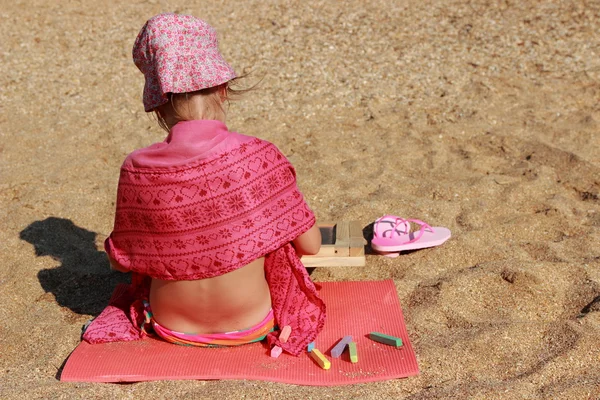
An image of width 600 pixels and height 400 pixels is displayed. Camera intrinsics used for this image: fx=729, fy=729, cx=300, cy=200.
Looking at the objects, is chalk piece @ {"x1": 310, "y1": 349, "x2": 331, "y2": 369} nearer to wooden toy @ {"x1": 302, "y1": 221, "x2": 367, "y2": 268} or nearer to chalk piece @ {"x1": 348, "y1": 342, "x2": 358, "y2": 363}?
chalk piece @ {"x1": 348, "y1": 342, "x2": 358, "y2": 363}

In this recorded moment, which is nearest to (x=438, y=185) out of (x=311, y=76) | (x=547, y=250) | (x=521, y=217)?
(x=521, y=217)

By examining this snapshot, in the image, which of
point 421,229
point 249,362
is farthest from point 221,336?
point 421,229

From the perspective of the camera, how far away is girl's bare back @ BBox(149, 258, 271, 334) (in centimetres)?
Result: 284

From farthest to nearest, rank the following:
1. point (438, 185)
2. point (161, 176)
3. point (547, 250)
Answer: point (438, 185), point (547, 250), point (161, 176)

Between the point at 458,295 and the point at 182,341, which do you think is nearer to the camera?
the point at 182,341

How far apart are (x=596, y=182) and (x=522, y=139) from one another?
0.71 m

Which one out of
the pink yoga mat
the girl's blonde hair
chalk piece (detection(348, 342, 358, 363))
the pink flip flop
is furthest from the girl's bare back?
the pink flip flop

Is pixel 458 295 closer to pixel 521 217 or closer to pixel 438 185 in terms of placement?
pixel 521 217

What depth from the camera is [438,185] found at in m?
4.50

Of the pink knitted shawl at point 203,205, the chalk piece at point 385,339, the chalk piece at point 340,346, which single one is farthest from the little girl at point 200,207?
the chalk piece at point 385,339

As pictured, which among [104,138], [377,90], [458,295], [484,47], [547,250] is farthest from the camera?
[484,47]

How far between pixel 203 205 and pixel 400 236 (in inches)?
56.8

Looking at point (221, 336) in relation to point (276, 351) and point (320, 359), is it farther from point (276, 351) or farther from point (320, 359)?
point (320, 359)

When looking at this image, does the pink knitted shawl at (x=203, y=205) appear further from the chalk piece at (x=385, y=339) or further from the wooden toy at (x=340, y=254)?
the wooden toy at (x=340, y=254)
